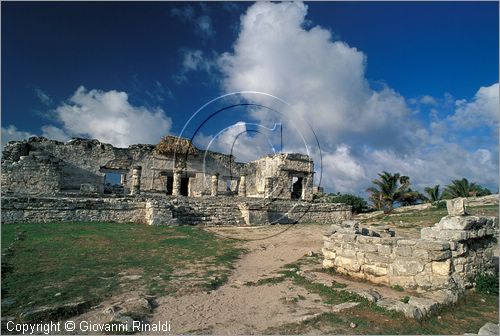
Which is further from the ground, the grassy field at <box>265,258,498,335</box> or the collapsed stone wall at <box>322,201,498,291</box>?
the collapsed stone wall at <box>322,201,498,291</box>

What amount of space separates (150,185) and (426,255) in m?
22.5

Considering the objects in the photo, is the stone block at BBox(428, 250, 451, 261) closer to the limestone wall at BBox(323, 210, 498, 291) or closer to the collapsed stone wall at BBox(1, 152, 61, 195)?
the limestone wall at BBox(323, 210, 498, 291)

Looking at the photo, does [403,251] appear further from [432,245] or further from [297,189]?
[297,189]

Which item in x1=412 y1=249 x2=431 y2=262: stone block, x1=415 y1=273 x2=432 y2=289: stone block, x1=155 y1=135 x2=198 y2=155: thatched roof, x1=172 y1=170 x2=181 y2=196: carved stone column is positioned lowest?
x1=415 y1=273 x2=432 y2=289: stone block

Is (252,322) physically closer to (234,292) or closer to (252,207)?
(234,292)

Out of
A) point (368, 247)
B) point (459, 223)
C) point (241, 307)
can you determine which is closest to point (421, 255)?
point (368, 247)

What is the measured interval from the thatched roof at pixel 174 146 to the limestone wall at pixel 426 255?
67.2ft

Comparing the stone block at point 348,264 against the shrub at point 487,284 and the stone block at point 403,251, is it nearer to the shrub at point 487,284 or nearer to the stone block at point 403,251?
the stone block at point 403,251

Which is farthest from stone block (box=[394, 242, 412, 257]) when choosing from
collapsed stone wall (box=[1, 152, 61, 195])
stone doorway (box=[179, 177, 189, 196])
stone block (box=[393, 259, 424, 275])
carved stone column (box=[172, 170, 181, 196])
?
stone doorway (box=[179, 177, 189, 196])

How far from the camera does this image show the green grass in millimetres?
4949

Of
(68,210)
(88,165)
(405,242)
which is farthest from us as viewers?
(88,165)

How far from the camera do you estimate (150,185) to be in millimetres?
25469

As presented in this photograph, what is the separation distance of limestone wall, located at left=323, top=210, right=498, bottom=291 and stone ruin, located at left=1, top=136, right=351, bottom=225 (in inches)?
345

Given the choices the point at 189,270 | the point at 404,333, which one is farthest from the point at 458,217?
the point at 189,270
